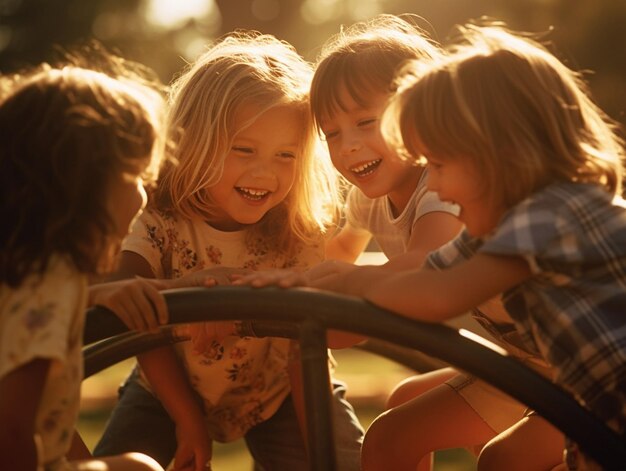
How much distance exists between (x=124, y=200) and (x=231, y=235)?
2.87 ft

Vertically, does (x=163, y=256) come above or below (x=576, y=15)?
above

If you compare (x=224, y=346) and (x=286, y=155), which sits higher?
Answer: (x=286, y=155)

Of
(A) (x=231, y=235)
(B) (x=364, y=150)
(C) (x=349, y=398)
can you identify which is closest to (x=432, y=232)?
(B) (x=364, y=150)

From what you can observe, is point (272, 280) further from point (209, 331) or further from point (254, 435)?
point (254, 435)

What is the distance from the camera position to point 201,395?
7.29 ft

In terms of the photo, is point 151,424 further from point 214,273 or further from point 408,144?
point 408,144

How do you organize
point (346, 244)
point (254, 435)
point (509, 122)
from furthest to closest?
point (346, 244), point (254, 435), point (509, 122)

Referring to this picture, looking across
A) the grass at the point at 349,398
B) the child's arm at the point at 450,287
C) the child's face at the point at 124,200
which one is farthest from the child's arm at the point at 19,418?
the grass at the point at 349,398

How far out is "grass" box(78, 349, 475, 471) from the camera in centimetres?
373

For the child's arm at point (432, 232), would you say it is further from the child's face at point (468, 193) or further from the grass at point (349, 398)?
the grass at point (349, 398)

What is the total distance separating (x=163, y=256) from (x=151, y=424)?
1.24ft

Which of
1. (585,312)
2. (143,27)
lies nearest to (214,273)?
(585,312)

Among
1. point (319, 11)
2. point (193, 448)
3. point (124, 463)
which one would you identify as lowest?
point (319, 11)

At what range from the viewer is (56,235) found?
4.04 ft
